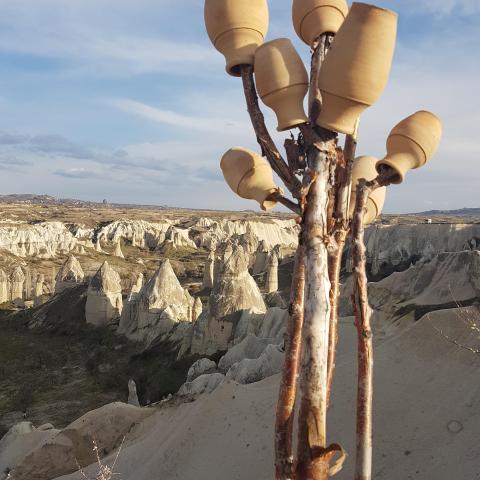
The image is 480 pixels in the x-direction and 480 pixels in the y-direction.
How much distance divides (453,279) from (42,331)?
2816 centimetres

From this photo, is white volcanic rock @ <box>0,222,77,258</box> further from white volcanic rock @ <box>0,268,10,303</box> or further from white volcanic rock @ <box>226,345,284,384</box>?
white volcanic rock @ <box>226,345,284,384</box>

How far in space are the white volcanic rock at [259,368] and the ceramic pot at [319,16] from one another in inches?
447

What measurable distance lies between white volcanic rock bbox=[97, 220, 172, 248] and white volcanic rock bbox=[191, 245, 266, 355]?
2287 inches

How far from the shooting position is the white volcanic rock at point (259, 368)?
1392cm

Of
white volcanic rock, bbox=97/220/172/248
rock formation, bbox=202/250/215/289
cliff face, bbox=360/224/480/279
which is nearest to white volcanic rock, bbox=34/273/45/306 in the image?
rock formation, bbox=202/250/215/289

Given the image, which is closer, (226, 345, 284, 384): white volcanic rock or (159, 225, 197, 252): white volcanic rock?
(226, 345, 284, 384): white volcanic rock

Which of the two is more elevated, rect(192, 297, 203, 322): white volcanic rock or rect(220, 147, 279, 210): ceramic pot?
rect(220, 147, 279, 210): ceramic pot

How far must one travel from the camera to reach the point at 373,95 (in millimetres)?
3148

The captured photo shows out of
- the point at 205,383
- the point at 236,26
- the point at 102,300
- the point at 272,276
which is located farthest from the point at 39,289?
the point at 236,26

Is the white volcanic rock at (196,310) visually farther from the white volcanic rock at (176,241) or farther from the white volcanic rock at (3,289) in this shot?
the white volcanic rock at (176,241)

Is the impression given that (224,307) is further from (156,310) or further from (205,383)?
(205,383)

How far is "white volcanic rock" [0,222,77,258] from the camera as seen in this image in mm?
64938

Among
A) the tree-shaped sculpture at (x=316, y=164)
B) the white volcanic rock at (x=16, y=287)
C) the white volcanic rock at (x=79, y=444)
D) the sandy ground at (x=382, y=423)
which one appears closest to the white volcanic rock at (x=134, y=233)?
the white volcanic rock at (x=16, y=287)

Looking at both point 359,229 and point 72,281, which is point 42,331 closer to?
point 72,281
